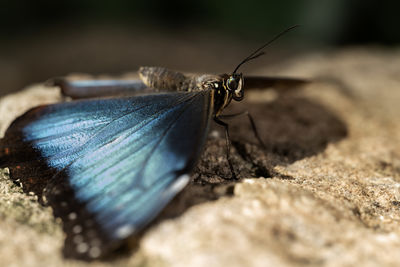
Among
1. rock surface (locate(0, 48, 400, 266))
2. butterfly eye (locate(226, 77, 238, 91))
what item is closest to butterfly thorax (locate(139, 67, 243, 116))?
butterfly eye (locate(226, 77, 238, 91))

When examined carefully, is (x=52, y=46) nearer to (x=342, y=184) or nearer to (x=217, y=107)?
(x=217, y=107)

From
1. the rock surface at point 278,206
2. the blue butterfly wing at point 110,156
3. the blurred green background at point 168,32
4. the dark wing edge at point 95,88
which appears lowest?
the rock surface at point 278,206

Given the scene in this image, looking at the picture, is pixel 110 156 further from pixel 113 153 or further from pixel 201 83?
pixel 201 83

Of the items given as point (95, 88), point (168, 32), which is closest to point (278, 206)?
point (95, 88)

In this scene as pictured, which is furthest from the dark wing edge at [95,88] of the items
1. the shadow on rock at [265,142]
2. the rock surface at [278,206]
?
the shadow on rock at [265,142]

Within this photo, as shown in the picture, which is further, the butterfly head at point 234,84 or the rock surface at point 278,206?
the butterfly head at point 234,84

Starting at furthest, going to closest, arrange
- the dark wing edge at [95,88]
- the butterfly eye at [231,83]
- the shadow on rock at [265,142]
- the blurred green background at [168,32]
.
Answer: the blurred green background at [168,32], the dark wing edge at [95,88], the butterfly eye at [231,83], the shadow on rock at [265,142]

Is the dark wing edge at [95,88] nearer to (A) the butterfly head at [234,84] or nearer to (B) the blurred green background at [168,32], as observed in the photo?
(A) the butterfly head at [234,84]

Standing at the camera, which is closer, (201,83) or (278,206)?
(278,206)

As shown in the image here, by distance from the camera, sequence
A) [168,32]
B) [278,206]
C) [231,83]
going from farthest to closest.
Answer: [168,32], [231,83], [278,206]
